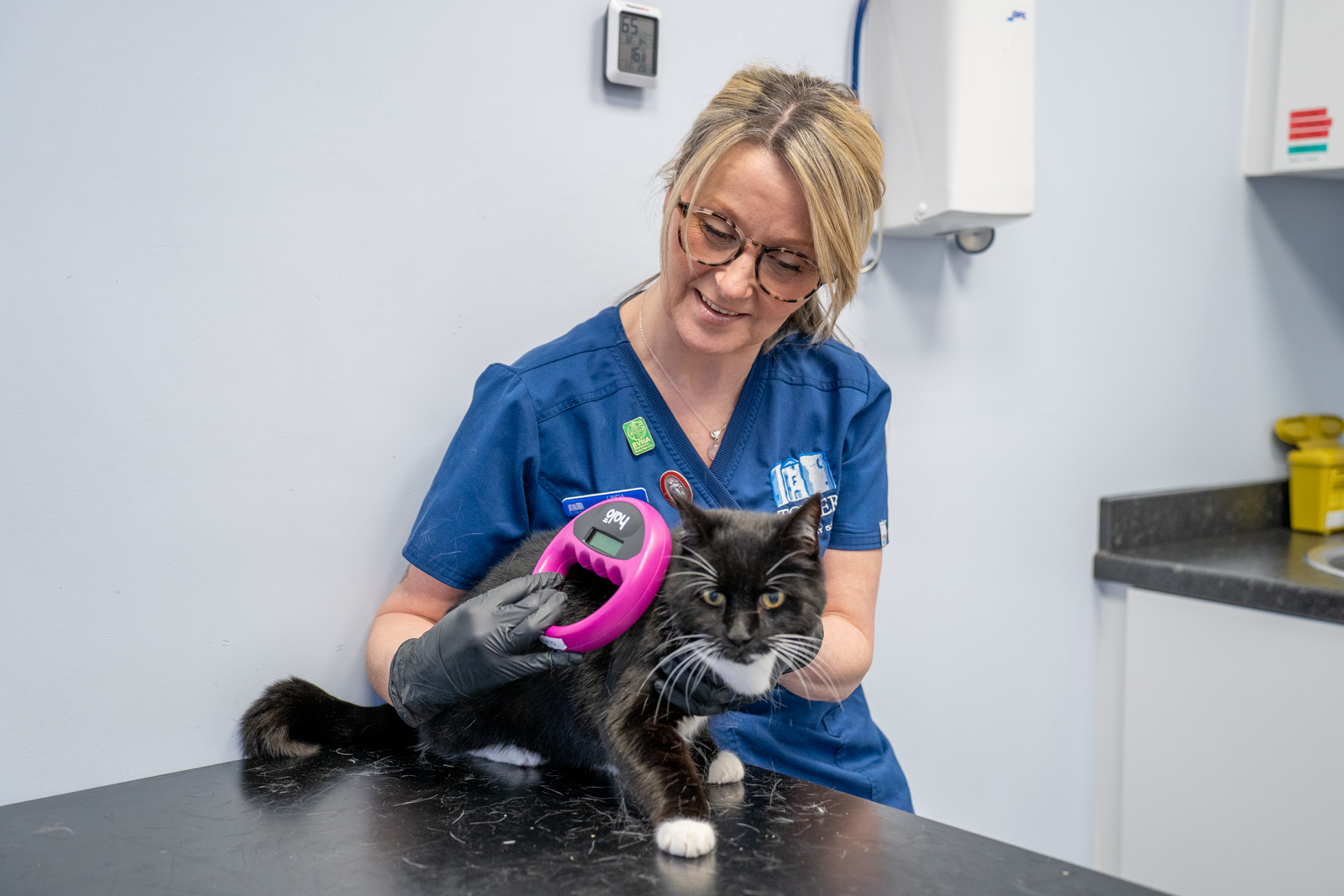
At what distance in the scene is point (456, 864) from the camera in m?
0.82

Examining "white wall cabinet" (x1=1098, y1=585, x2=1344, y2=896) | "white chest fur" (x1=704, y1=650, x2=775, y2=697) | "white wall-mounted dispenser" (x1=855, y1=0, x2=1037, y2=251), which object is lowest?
"white wall cabinet" (x1=1098, y1=585, x2=1344, y2=896)

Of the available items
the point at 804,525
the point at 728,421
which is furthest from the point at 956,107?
the point at 804,525

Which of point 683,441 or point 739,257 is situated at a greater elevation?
point 739,257

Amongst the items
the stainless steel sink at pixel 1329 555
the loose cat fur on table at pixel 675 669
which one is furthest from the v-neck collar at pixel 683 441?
the stainless steel sink at pixel 1329 555

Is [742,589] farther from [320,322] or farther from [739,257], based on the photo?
[320,322]

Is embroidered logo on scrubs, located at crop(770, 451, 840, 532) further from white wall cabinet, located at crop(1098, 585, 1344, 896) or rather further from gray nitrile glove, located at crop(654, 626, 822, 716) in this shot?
white wall cabinet, located at crop(1098, 585, 1344, 896)

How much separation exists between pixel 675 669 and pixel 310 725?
51 centimetres

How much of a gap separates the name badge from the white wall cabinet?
131 cm

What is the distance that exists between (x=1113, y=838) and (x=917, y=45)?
69.1 inches

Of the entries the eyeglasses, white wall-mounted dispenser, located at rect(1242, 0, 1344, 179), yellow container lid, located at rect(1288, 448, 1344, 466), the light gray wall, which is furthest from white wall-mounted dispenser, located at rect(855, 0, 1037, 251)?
yellow container lid, located at rect(1288, 448, 1344, 466)

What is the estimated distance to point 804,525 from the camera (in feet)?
3.14

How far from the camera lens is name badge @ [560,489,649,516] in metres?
1.20

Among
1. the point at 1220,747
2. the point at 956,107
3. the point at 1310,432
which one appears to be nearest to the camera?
the point at 956,107

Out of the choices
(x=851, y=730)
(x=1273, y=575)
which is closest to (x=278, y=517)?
(x=851, y=730)
